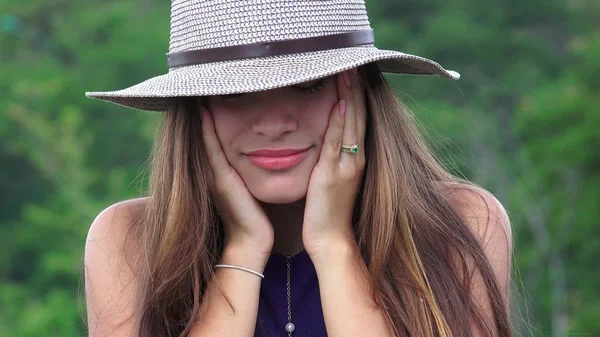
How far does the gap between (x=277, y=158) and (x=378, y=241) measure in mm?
337

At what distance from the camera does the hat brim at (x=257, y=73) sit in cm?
269

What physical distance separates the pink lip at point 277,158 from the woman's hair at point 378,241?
0.17 metres

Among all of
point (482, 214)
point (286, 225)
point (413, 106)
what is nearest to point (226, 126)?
point (286, 225)

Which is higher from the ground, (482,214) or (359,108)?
(359,108)

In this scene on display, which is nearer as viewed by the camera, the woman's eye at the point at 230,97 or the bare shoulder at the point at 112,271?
the woman's eye at the point at 230,97

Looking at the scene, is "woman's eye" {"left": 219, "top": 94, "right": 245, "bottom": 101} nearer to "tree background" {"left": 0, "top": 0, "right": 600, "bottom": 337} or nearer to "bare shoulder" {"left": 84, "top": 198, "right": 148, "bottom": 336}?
"bare shoulder" {"left": 84, "top": 198, "right": 148, "bottom": 336}

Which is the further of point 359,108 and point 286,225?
point 286,225

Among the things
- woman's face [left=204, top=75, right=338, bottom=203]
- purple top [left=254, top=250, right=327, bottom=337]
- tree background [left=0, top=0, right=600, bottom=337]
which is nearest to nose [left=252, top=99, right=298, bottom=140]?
woman's face [left=204, top=75, right=338, bottom=203]

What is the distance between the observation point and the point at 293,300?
3131mm

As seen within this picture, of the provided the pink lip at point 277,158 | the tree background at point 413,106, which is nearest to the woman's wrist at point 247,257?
the pink lip at point 277,158

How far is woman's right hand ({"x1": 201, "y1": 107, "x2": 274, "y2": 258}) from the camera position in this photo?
295cm

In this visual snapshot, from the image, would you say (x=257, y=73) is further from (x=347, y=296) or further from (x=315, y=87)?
(x=347, y=296)

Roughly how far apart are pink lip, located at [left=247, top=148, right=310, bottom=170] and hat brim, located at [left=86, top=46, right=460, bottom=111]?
214 mm

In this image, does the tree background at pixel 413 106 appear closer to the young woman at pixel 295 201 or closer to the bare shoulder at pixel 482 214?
the bare shoulder at pixel 482 214
